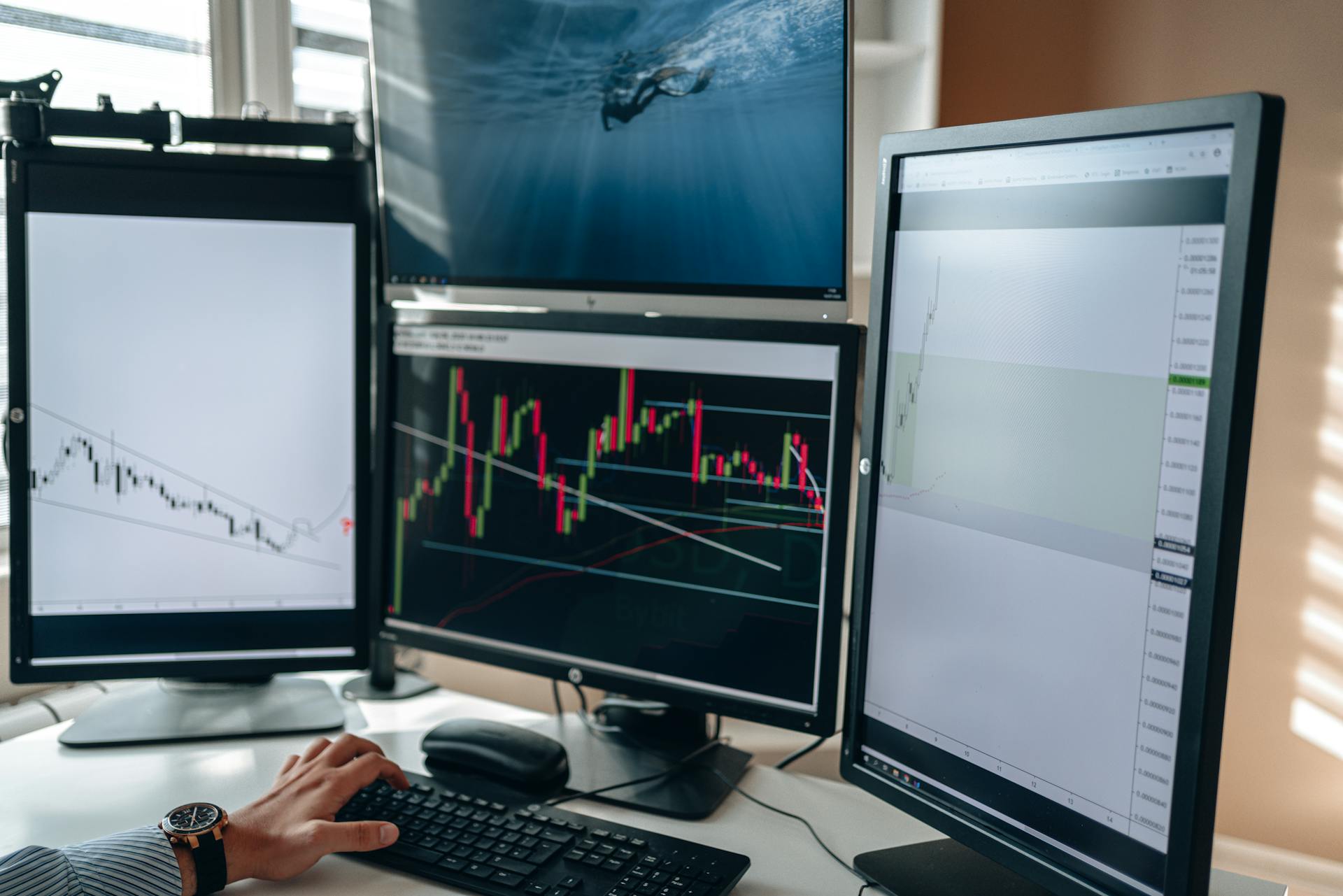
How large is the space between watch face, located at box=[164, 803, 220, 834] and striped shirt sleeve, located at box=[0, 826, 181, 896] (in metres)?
0.01

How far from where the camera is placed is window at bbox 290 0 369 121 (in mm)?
1697

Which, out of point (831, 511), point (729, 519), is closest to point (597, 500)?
point (729, 519)

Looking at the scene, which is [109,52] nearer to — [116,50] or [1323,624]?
[116,50]

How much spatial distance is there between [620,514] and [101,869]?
0.53 metres

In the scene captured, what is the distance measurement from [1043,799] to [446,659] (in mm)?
948

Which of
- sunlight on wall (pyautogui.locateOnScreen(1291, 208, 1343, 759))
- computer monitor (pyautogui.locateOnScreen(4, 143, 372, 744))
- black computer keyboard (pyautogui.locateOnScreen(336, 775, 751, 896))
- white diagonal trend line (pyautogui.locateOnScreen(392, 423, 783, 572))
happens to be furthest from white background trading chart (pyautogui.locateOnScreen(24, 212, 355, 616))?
sunlight on wall (pyautogui.locateOnScreen(1291, 208, 1343, 759))

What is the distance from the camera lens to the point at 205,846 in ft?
2.67

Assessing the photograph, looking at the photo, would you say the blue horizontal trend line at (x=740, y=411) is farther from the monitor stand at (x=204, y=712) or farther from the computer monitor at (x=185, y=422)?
the monitor stand at (x=204, y=712)

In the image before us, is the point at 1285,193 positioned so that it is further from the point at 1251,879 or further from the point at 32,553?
the point at 32,553

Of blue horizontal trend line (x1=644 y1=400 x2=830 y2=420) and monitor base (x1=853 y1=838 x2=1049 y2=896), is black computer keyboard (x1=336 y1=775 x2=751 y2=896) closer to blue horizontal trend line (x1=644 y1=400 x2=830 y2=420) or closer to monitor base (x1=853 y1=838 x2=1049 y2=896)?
monitor base (x1=853 y1=838 x2=1049 y2=896)

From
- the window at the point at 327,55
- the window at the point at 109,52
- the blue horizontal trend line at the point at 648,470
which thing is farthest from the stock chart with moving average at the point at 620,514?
the window at the point at 327,55

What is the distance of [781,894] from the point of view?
2.69 ft

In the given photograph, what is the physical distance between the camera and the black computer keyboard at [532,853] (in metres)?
0.80

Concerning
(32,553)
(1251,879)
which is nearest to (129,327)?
(32,553)
